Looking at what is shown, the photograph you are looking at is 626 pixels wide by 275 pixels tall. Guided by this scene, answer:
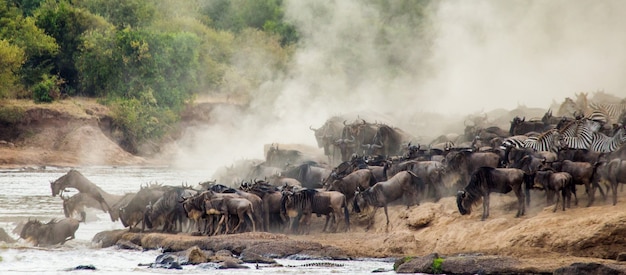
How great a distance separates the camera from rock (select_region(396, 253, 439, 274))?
21.3 meters

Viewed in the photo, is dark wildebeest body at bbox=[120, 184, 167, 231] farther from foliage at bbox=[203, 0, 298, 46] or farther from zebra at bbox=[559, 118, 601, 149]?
foliage at bbox=[203, 0, 298, 46]

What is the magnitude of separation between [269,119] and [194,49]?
407 inches

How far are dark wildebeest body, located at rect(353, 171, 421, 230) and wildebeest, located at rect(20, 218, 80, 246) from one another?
6683mm

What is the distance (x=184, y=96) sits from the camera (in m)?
72.8

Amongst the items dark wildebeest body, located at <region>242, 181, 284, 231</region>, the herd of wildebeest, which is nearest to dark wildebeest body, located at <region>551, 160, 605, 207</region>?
the herd of wildebeest

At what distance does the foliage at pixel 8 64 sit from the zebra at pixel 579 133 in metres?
40.3

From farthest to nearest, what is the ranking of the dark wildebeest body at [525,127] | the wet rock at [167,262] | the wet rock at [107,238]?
the dark wildebeest body at [525,127] → the wet rock at [107,238] → the wet rock at [167,262]

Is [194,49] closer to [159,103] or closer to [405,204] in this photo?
[159,103]

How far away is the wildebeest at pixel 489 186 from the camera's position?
2434 cm

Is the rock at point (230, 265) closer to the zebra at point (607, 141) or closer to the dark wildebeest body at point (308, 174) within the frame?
the dark wildebeest body at point (308, 174)

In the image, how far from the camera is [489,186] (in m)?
24.6

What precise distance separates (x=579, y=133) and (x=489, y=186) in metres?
6.48

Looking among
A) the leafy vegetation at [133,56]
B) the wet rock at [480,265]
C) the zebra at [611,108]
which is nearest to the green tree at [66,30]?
the leafy vegetation at [133,56]

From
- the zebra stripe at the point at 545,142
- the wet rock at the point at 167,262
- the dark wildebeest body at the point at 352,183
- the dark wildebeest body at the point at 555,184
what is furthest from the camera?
the zebra stripe at the point at 545,142
